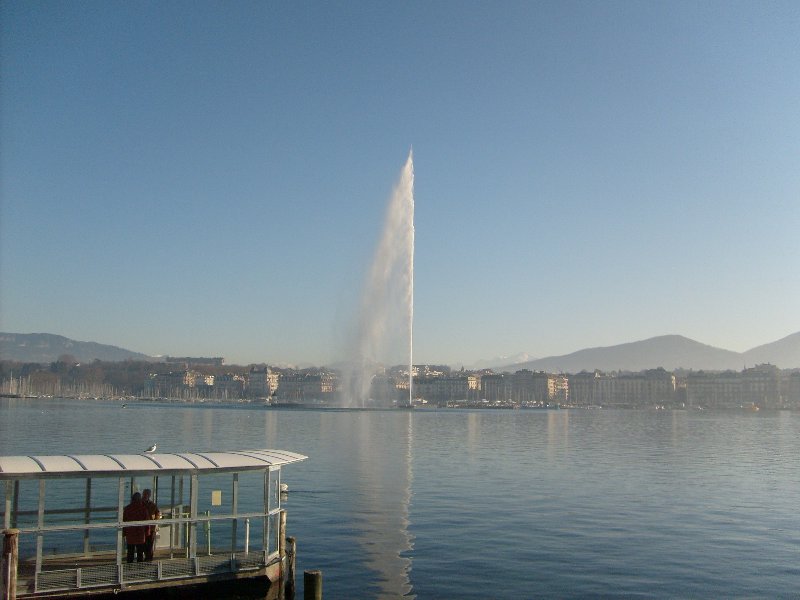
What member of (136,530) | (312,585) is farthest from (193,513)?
(312,585)

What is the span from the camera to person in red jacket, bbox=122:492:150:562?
15.7m

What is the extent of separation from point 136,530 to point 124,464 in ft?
4.76

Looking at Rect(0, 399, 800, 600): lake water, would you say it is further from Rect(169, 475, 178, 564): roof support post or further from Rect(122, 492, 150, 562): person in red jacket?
Rect(122, 492, 150, 562): person in red jacket

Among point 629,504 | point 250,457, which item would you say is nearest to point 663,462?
point 629,504

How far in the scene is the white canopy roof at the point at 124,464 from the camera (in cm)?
1422

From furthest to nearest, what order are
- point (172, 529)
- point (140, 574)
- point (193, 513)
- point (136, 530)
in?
1. point (172, 529)
2. point (193, 513)
3. point (136, 530)
4. point (140, 574)

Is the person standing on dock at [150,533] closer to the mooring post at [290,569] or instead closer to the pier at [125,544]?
the pier at [125,544]

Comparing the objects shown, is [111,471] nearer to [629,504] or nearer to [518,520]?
[518,520]

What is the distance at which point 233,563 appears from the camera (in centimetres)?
1608

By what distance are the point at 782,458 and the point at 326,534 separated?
4124 centimetres

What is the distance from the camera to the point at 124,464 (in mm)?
15125

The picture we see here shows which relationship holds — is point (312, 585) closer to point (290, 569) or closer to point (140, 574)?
point (290, 569)

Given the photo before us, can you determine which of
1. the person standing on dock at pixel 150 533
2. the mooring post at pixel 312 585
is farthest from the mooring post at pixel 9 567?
the mooring post at pixel 312 585

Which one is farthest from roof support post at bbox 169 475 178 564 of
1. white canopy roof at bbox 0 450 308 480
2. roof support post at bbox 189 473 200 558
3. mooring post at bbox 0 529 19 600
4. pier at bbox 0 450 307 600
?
mooring post at bbox 0 529 19 600
